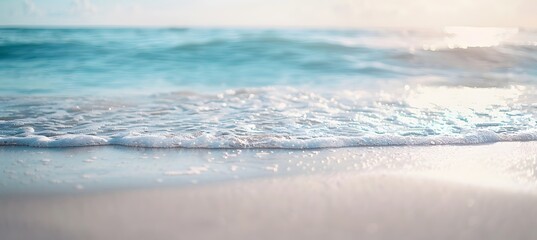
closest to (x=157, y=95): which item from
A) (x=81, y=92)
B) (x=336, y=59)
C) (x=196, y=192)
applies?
(x=81, y=92)

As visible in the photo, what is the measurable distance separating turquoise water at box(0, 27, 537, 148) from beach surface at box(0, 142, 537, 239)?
51 cm

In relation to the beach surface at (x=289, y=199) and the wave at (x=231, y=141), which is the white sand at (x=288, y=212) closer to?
the beach surface at (x=289, y=199)

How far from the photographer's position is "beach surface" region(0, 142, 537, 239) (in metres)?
2.27

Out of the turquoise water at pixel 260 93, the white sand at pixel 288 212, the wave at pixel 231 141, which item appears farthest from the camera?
the turquoise water at pixel 260 93

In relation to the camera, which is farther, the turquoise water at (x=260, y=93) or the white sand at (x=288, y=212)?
the turquoise water at (x=260, y=93)

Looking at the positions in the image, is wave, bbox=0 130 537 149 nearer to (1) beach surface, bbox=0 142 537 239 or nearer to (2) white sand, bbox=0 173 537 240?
(1) beach surface, bbox=0 142 537 239

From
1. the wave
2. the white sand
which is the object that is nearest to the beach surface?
the white sand

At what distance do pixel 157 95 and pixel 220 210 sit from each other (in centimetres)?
482

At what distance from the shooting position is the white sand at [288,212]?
2.24 meters

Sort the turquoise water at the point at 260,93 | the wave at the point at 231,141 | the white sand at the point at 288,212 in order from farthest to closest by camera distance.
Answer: the turquoise water at the point at 260,93 < the wave at the point at 231,141 < the white sand at the point at 288,212

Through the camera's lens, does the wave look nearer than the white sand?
No

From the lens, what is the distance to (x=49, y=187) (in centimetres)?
287

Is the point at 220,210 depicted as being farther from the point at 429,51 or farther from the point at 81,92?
the point at 429,51

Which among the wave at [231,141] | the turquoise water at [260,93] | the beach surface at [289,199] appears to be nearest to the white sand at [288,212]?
the beach surface at [289,199]
